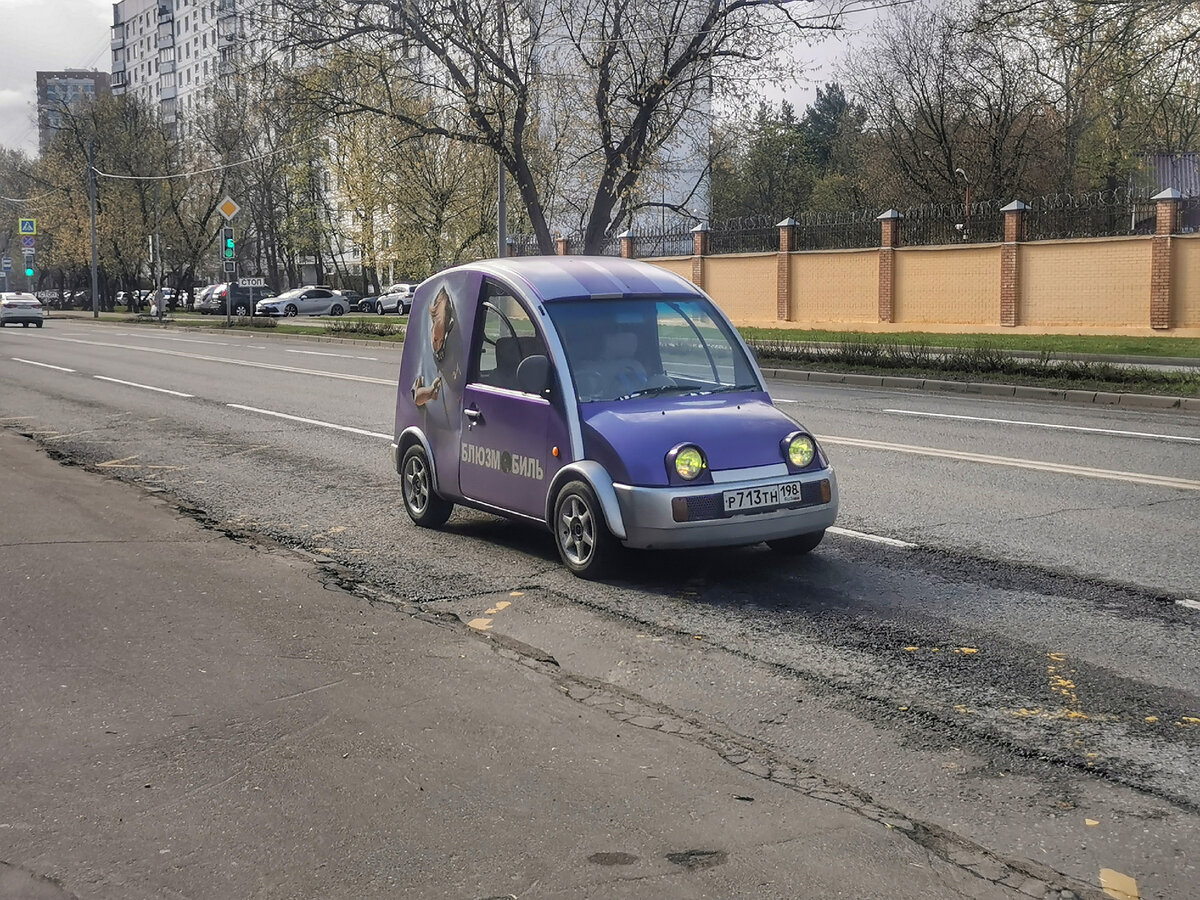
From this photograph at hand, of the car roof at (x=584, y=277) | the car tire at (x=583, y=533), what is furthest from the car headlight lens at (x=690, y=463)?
the car roof at (x=584, y=277)

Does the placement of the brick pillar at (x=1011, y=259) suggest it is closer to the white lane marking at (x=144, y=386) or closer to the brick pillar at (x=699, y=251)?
the brick pillar at (x=699, y=251)

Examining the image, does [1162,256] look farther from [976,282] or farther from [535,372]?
[535,372]

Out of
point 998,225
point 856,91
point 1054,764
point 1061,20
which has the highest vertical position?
point 856,91

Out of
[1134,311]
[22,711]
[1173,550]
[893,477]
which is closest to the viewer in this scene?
[22,711]

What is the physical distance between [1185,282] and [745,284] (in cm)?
1388

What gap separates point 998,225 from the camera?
34062 millimetres

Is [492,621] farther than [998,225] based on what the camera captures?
No

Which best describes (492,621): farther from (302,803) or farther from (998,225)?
(998,225)

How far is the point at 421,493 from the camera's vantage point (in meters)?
9.05

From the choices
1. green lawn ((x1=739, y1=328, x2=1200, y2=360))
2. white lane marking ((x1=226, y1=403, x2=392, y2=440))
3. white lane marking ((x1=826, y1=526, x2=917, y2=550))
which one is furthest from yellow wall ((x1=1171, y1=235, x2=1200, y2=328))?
white lane marking ((x1=826, y1=526, x2=917, y2=550))

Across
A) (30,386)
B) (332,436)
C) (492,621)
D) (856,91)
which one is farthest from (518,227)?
(492,621)

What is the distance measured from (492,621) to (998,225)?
30095 mm

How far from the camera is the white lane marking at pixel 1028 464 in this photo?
1034 cm

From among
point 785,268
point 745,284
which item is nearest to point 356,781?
point 785,268
